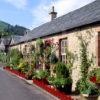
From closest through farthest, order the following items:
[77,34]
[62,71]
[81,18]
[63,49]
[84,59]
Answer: [84,59] < [62,71] < [77,34] < [81,18] < [63,49]

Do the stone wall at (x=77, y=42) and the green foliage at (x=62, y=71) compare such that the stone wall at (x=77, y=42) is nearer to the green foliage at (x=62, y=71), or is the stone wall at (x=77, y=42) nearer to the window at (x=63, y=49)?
the window at (x=63, y=49)

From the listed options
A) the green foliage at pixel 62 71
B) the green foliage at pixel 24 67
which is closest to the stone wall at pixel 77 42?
the green foliage at pixel 62 71

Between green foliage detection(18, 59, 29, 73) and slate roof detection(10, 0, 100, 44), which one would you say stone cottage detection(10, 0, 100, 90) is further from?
green foliage detection(18, 59, 29, 73)

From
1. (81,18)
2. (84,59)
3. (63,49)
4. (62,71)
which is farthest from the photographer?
(63,49)

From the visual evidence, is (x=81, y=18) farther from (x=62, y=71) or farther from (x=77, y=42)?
(x=62, y=71)

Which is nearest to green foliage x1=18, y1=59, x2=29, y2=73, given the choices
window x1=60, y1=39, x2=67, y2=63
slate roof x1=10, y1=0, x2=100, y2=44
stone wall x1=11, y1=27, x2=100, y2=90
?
slate roof x1=10, y1=0, x2=100, y2=44

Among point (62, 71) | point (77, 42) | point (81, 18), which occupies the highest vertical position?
point (81, 18)

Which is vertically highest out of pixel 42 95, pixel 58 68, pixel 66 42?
pixel 66 42

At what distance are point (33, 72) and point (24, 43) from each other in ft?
30.3

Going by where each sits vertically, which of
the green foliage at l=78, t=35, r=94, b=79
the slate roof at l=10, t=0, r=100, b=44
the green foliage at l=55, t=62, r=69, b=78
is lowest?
the green foliage at l=55, t=62, r=69, b=78

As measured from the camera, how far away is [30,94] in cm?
1725

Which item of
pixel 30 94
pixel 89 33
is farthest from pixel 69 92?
pixel 89 33

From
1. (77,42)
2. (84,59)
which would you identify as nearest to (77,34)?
(77,42)

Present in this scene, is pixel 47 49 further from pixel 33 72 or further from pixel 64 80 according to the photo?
pixel 64 80
